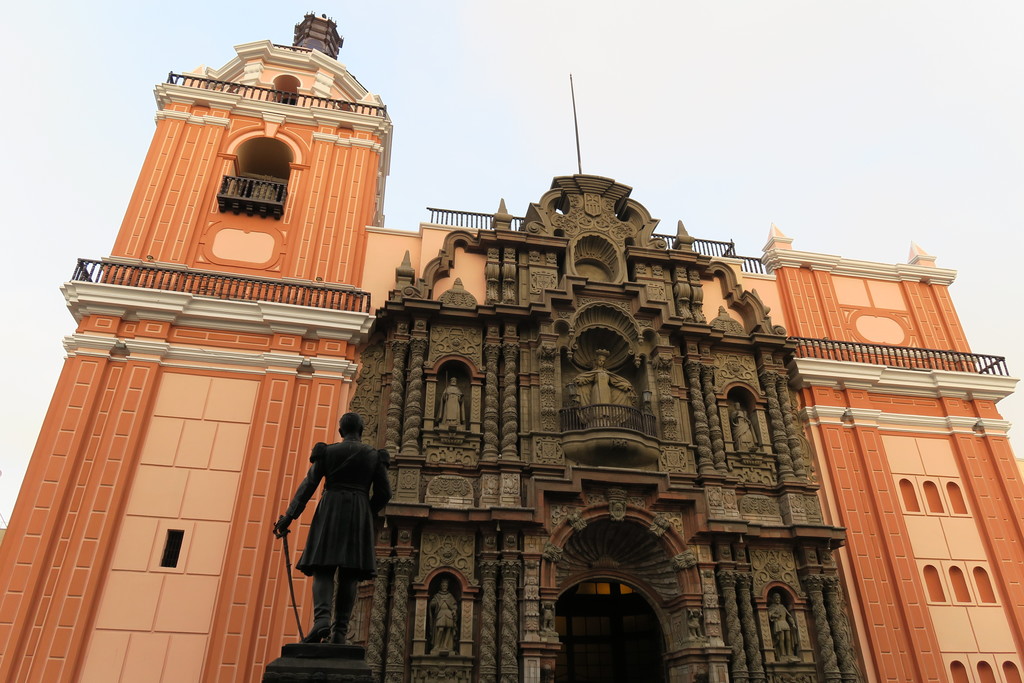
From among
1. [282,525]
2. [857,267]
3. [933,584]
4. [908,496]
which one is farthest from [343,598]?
[857,267]

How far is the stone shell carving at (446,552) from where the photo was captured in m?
12.6

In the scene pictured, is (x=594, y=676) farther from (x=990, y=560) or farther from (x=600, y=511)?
(x=990, y=560)

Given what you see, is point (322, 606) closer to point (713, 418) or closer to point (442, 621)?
point (442, 621)

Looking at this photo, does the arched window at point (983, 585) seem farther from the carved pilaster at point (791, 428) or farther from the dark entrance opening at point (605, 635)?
the dark entrance opening at point (605, 635)

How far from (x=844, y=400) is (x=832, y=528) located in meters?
3.79

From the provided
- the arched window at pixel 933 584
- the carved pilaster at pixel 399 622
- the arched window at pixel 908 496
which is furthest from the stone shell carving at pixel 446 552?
the arched window at pixel 908 496

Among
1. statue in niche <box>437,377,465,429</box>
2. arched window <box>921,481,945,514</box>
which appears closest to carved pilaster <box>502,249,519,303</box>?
statue in niche <box>437,377,465,429</box>

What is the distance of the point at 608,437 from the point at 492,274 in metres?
4.77

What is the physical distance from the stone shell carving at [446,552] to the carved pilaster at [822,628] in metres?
6.60

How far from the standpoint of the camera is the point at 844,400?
16672 millimetres

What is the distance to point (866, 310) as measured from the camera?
60.5 ft

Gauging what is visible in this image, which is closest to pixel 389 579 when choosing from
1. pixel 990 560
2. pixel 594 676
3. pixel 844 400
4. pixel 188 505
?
pixel 188 505

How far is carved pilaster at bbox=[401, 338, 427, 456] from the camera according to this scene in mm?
13531

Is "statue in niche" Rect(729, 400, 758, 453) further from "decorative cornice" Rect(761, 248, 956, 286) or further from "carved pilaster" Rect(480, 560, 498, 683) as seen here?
"carved pilaster" Rect(480, 560, 498, 683)
